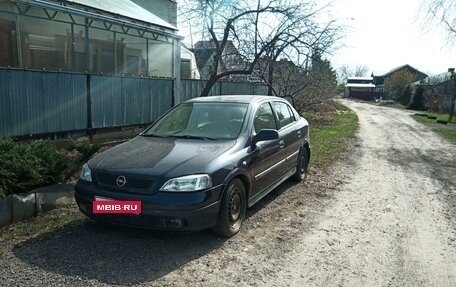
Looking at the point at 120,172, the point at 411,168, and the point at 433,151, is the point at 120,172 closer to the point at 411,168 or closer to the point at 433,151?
the point at 411,168

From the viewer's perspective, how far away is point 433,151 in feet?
37.5

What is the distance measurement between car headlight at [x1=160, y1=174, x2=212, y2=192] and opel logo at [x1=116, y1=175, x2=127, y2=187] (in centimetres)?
42

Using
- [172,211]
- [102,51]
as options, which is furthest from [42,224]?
[102,51]

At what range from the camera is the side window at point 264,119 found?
5.09 m

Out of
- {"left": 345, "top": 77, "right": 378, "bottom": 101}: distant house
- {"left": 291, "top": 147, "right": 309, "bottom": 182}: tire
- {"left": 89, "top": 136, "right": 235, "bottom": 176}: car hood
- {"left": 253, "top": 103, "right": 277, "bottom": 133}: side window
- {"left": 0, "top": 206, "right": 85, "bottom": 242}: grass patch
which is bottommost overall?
{"left": 0, "top": 206, "right": 85, "bottom": 242}: grass patch

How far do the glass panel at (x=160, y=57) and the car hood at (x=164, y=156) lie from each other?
866 centimetres

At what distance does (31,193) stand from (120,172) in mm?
1585

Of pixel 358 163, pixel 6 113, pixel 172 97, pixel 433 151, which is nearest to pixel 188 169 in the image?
pixel 6 113

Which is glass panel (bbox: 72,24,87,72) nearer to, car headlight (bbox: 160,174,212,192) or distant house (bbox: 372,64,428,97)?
car headlight (bbox: 160,174,212,192)

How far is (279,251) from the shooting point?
12.9 feet

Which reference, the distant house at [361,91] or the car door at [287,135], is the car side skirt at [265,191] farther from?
the distant house at [361,91]

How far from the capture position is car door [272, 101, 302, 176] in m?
5.70

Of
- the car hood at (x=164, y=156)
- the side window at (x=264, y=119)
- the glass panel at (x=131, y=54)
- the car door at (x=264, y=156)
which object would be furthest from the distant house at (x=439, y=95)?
the car hood at (x=164, y=156)

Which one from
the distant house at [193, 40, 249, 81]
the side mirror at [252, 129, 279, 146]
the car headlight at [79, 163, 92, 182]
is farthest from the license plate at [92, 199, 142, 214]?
the distant house at [193, 40, 249, 81]
